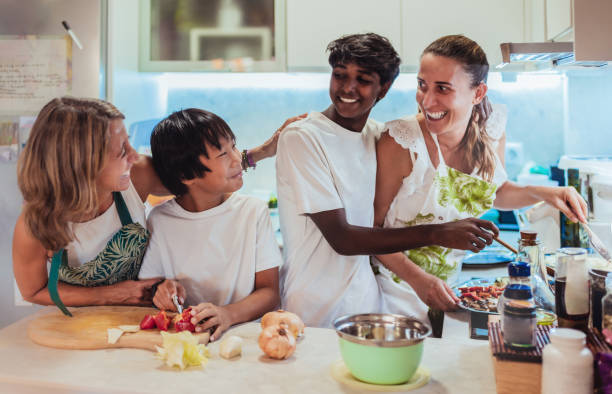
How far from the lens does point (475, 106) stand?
177cm

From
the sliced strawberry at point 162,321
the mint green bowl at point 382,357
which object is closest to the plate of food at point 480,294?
the mint green bowl at point 382,357

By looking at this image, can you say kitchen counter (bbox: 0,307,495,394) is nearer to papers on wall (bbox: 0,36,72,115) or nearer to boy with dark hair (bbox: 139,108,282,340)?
boy with dark hair (bbox: 139,108,282,340)

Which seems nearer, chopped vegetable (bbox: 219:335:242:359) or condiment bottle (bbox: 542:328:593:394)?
condiment bottle (bbox: 542:328:593:394)

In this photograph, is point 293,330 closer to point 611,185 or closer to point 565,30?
point 611,185

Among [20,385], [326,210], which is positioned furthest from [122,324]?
[326,210]

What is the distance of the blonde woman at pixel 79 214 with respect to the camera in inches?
50.0

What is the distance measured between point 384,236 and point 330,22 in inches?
57.9

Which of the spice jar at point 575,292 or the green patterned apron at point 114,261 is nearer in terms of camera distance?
the spice jar at point 575,292

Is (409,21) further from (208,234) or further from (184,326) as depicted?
(184,326)

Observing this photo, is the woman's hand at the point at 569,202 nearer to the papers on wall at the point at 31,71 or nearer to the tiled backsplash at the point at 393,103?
the tiled backsplash at the point at 393,103

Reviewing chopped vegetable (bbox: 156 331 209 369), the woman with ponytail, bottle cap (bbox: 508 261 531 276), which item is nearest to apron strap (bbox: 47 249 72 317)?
chopped vegetable (bbox: 156 331 209 369)

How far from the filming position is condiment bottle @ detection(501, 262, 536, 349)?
923 millimetres

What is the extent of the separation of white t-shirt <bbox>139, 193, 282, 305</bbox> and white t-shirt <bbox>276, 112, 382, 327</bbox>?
0.10 meters

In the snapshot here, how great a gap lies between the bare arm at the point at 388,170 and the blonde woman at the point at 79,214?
2.14 ft
